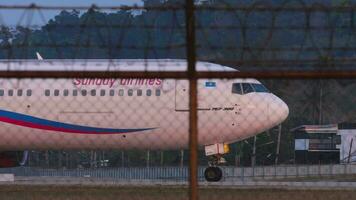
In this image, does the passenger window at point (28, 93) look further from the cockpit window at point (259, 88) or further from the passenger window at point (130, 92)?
the cockpit window at point (259, 88)

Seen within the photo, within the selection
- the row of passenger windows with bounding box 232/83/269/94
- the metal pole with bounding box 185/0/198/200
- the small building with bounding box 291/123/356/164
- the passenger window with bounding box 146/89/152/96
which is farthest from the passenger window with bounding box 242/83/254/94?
the small building with bounding box 291/123/356/164

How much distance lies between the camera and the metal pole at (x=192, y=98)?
10.3 metres

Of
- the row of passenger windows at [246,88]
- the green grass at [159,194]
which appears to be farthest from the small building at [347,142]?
the green grass at [159,194]

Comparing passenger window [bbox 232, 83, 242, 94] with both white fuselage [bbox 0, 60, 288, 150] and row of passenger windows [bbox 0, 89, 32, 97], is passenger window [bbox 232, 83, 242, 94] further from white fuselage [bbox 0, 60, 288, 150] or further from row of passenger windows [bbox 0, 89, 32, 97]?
row of passenger windows [bbox 0, 89, 32, 97]

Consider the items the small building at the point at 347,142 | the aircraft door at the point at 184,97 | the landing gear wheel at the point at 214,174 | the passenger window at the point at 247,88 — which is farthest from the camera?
the small building at the point at 347,142

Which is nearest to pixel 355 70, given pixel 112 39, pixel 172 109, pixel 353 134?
pixel 112 39

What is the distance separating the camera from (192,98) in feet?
34.8

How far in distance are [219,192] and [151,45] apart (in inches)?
486

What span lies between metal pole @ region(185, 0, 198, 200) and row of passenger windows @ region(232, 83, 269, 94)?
18.2 metres

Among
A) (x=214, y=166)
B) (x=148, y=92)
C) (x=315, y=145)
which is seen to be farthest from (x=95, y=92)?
(x=315, y=145)

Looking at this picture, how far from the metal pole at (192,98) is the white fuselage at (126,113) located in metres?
16.8

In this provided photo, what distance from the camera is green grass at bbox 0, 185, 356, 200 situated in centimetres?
2099

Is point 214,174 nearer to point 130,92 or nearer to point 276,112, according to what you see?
point 276,112

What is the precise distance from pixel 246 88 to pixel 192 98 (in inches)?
731
